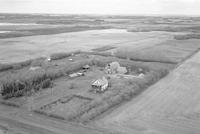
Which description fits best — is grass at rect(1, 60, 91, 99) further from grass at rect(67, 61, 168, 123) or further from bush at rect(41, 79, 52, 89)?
grass at rect(67, 61, 168, 123)

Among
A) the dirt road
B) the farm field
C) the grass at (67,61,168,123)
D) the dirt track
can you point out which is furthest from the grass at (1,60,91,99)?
the dirt track

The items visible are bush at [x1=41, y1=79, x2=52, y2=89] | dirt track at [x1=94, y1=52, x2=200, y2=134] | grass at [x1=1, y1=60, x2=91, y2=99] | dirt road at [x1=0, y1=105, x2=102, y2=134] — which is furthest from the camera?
bush at [x1=41, y1=79, x2=52, y2=89]

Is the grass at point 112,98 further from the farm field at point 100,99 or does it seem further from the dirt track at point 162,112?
the dirt track at point 162,112

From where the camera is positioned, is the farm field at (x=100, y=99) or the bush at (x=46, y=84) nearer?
the farm field at (x=100, y=99)

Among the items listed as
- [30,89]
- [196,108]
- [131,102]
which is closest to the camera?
[196,108]

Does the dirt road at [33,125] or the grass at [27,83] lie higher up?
the grass at [27,83]

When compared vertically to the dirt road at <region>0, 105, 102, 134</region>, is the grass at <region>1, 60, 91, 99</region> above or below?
above

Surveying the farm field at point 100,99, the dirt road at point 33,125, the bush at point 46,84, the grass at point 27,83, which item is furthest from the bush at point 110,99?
the grass at point 27,83

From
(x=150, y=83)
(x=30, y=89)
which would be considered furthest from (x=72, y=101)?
(x=150, y=83)

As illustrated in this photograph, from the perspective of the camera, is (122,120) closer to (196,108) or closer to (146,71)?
(196,108)
